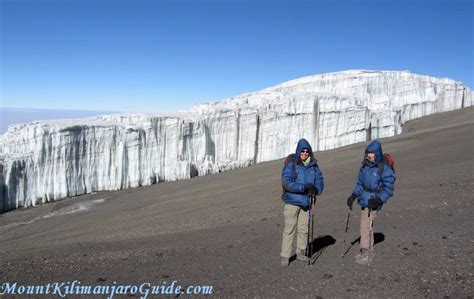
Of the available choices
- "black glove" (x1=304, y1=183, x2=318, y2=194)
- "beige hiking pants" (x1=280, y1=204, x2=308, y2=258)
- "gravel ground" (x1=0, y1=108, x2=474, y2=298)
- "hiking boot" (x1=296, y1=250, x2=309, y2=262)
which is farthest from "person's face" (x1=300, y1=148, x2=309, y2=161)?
"gravel ground" (x1=0, y1=108, x2=474, y2=298)

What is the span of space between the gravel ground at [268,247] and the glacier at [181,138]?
27.1 ft

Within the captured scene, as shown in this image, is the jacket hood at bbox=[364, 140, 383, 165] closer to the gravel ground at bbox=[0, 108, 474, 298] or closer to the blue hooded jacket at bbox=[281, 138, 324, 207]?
the blue hooded jacket at bbox=[281, 138, 324, 207]

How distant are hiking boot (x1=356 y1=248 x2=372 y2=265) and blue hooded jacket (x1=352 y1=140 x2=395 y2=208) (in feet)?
2.50

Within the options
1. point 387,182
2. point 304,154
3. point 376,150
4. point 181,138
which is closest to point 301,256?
point 304,154

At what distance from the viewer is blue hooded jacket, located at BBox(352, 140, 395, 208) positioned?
6.54 metres

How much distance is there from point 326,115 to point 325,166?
50.5 ft

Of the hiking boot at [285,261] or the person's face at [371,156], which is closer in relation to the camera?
the person's face at [371,156]

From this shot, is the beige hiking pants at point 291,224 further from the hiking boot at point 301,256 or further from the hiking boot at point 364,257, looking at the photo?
the hiking boot at point 364,257

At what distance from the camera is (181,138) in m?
30.8

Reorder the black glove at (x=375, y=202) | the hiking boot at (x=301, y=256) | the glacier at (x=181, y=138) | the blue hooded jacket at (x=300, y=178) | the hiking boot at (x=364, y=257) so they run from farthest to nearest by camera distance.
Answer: the glacier at (x=181, y=138) → the hiking boot at (x=301, y=256) → the hiking boot at (x=364, y=257) → the blue hooded jacket at (x=300, y=178) → the black glove at (x=375, y=202)

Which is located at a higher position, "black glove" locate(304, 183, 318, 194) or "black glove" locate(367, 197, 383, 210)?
"black glove" locate(304, 183, 318, 194)

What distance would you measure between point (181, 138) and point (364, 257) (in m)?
24.9

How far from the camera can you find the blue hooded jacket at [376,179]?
257 inches

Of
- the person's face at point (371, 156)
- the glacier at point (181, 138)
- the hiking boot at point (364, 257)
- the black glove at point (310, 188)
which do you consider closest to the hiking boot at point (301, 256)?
the hiking boot at point (364, 257)
